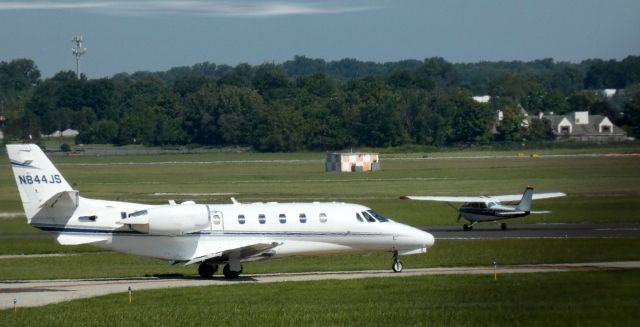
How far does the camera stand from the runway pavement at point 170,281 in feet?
125

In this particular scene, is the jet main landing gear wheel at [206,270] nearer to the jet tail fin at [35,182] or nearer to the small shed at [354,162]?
the jet tail fin at [35,182]

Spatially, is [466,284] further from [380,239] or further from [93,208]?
[93,208]

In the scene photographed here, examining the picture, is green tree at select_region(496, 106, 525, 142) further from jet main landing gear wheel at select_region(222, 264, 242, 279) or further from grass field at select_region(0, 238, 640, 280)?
jet main landing gear wheel at select_region(222, 264, 242, 279)

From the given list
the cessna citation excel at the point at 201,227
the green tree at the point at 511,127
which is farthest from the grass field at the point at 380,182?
the green tree at the point at 511,127

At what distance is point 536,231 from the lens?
6106 centimetres

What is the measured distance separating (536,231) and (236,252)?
24091 mm

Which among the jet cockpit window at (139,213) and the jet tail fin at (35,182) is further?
the jet cockpit window at (139,213)

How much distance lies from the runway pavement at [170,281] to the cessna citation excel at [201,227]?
85 centimetres

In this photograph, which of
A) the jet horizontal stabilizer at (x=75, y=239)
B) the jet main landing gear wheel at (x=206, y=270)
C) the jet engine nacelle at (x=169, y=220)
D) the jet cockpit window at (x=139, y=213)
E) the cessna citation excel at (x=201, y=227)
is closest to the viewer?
the cessna citation excel at (x=201, y=227)

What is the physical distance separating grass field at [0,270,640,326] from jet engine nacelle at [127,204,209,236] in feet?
10.1

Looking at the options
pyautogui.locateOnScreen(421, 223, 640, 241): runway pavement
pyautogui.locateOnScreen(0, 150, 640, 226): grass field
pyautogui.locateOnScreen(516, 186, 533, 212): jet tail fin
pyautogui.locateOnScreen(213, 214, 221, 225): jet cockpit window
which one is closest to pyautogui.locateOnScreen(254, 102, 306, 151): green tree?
pyautogui.locateOnScreen(0, 150, 640, 226): grass field

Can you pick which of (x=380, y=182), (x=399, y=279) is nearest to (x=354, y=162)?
(x=380, y=182)

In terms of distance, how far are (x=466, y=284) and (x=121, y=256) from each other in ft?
A: 64.7

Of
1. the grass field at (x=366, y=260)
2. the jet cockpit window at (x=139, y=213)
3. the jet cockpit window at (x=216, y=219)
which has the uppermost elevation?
the jet cockpit window at (x=139, y=213)
